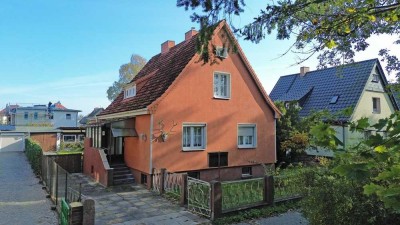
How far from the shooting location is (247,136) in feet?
56.3

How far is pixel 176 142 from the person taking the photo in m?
14.6

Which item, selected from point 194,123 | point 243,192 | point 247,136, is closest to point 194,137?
point 194,123

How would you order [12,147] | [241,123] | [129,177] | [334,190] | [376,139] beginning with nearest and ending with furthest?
[376,139] → [334,190] → [129,177] → [241,123] → [12,147]

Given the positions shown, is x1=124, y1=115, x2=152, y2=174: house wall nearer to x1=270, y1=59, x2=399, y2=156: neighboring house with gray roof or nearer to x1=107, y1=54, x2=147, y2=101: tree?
x1=270, y1=59, x2=399, y2=156: neighboring house with gray roof

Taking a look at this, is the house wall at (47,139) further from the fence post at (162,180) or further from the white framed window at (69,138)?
the fence post at (162,180)

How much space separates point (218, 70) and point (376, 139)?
43.6 ft

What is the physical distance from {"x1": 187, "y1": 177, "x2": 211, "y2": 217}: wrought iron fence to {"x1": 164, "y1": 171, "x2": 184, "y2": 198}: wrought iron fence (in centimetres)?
144

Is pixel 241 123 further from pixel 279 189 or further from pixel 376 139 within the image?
pixel 376 139

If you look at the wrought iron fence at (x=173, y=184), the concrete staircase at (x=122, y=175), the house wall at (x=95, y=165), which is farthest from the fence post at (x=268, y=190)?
the house wall at (x=95, y=165)

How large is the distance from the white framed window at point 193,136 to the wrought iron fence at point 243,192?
4421 millimetres

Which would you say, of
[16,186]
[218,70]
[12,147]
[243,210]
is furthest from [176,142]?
[12,147]

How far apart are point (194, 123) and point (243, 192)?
207 inches

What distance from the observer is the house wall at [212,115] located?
14.4m

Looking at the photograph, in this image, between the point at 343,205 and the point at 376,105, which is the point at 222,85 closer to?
the point at 343,205
